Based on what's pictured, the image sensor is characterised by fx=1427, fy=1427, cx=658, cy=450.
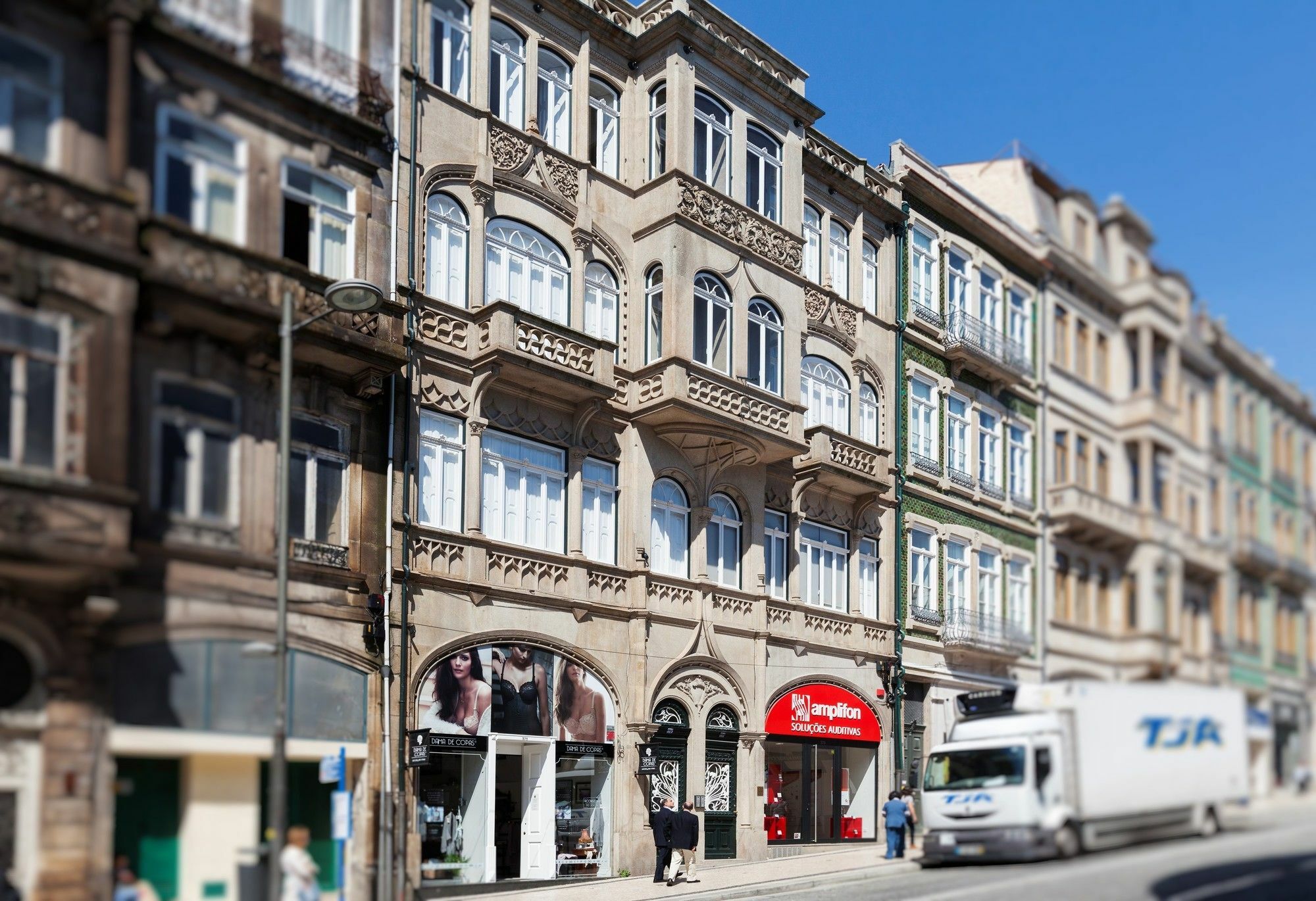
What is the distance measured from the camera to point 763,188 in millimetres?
32594

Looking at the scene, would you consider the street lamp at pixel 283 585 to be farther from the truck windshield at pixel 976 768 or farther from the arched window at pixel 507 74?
the truck windshield at pixel 976 768

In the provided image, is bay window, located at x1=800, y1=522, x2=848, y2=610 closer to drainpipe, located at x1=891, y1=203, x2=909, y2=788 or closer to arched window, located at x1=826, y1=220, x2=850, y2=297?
drainpipe, located at x1=891, y1=203, x2=909, y2=788

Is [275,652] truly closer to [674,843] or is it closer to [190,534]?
[190,534]

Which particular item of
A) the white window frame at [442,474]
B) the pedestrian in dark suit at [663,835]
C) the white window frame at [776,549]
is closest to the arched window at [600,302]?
the white window frame at [442,474]

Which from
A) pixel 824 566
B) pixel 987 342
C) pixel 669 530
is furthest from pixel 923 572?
pixel 669 530

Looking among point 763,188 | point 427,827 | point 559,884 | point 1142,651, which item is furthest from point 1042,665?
point 427,827

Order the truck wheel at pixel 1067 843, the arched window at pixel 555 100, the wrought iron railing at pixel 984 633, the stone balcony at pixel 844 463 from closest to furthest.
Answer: the truck wheel at pixel 1067 843
the arched window at pixel 555 100
the stone balcony at pixel 844 463
the wrought iron railing at pixel 984 633

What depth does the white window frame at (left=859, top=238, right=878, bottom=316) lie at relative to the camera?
1467 inches

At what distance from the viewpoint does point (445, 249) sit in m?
26.0

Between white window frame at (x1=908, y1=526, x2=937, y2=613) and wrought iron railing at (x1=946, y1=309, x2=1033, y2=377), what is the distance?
5.39 metres

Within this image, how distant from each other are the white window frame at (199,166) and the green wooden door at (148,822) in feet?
24.5

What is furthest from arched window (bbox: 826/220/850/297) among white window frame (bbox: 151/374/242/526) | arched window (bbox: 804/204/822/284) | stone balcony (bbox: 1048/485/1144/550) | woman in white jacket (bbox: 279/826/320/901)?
woman in white jacket (bbox: 279/826/320/901)

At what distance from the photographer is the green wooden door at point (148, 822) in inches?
706

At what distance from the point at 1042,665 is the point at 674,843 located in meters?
19.9
